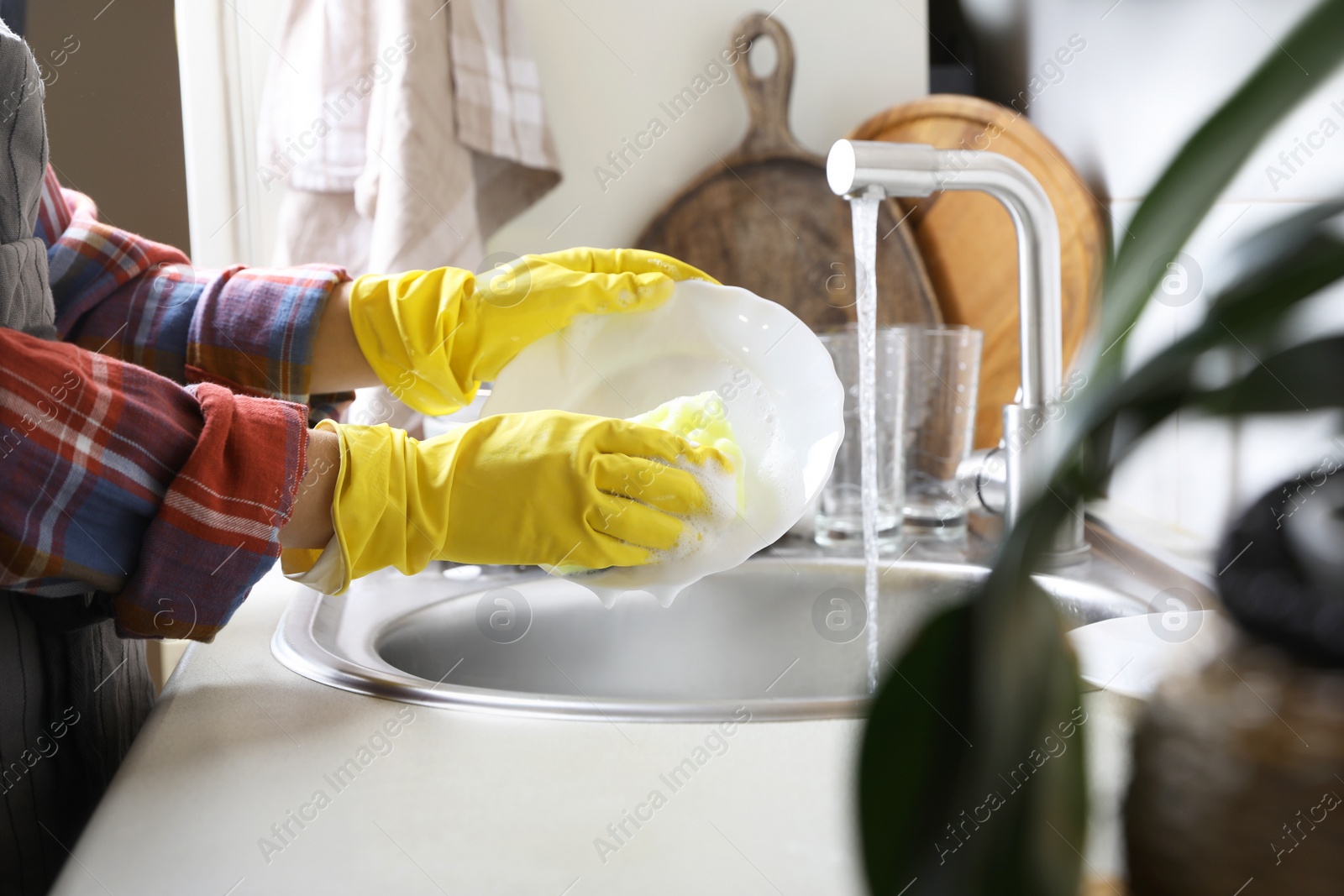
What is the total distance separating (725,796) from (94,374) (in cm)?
27

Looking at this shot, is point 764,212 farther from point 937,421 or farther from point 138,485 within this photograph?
point 138,485

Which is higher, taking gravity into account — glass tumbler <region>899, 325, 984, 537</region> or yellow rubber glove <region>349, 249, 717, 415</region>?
yellow rubber glove <region>349, 249, 717, 415</region>

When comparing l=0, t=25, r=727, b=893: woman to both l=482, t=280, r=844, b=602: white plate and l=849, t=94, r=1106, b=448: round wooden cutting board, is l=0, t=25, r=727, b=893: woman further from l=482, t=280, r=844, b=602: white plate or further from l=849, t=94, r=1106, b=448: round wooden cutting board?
l=849, t=94, r=1106, b=448: round wooden cutting board

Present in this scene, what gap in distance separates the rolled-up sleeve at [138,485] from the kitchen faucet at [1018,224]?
29 centimetres

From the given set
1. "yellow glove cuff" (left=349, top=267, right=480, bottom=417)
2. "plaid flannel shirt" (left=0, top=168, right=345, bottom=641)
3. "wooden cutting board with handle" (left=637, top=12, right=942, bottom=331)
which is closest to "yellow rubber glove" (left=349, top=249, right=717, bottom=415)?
"yellow glove cuff" (left=349, top=267, right=480, bottom=417)

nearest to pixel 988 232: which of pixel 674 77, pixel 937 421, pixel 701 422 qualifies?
pixel 937 421

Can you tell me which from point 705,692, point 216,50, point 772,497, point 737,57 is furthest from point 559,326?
point 216,50

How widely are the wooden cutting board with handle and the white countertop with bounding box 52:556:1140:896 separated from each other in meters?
0.70

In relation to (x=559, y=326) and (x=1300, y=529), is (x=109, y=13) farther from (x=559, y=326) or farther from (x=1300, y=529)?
(x=1300, y=529)

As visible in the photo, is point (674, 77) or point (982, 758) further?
point (674, 77)

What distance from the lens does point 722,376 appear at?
64 cm

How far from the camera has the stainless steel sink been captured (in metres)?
0.65

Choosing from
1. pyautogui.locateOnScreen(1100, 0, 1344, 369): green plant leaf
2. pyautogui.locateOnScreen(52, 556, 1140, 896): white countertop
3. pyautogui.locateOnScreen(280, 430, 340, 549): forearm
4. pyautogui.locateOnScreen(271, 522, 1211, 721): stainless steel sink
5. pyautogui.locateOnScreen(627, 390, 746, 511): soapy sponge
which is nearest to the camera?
pyautogui.locateOnScreen(1100, 0, 1344, 369): green plant leaf

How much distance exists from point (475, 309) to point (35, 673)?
1.03ft
